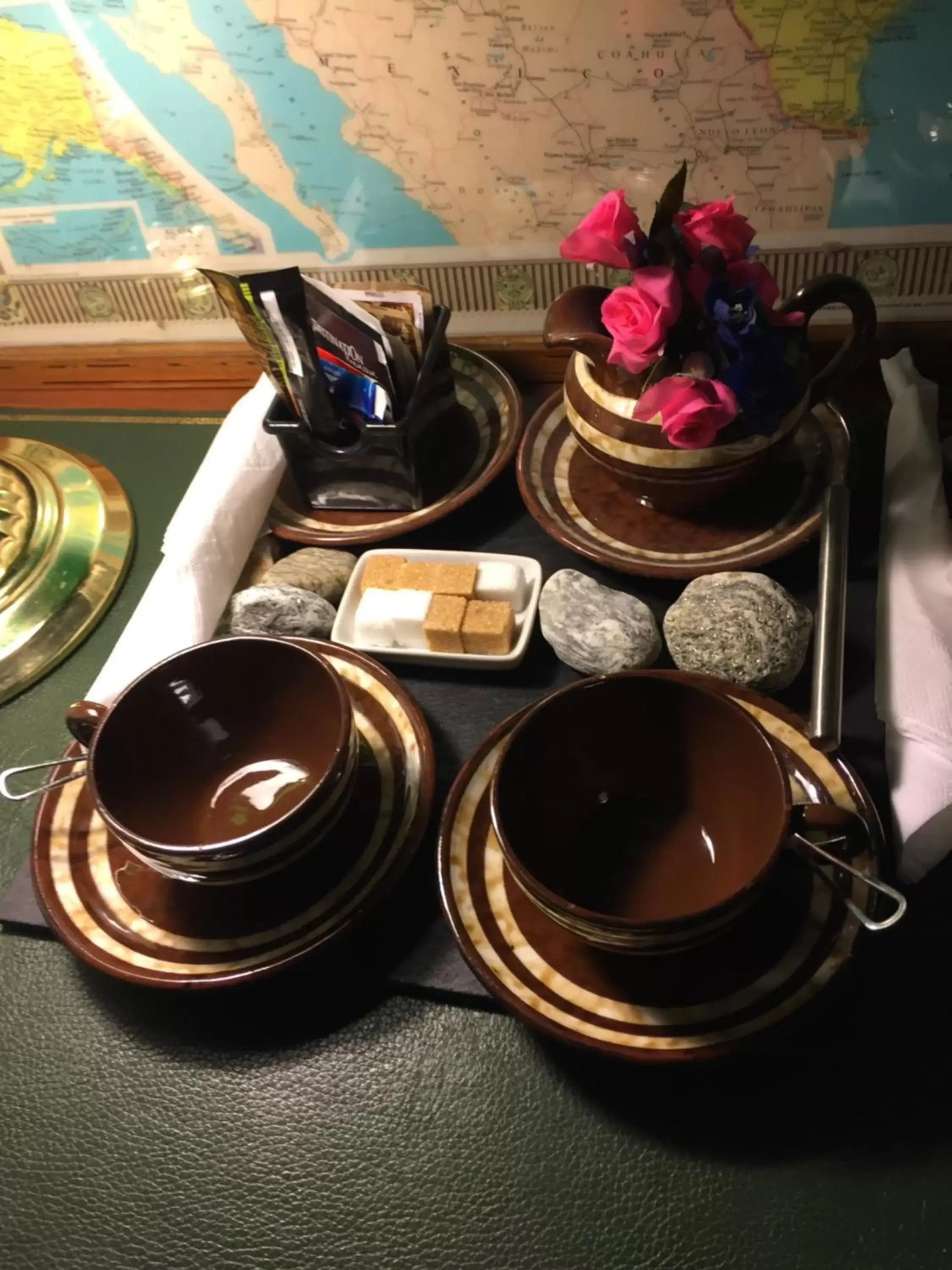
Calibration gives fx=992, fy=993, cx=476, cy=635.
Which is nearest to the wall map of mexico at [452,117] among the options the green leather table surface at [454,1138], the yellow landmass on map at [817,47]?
the yellow landmass on map at [817,47]

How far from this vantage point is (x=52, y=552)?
2.87 feet

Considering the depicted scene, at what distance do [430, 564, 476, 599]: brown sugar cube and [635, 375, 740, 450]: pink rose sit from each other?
17 centimetres

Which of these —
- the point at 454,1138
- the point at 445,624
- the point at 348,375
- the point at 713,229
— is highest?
the point at 713,229

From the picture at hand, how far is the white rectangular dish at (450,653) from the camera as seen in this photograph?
72cm

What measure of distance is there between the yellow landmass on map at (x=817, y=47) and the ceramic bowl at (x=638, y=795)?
0.47 metres

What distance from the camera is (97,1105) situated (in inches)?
22.8

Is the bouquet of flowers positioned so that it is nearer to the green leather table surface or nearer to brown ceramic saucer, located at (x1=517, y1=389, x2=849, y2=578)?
brown ceramic saucer, located at (x1=517, y1=389, x2=849, y2=578)

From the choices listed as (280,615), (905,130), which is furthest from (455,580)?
(905,130)

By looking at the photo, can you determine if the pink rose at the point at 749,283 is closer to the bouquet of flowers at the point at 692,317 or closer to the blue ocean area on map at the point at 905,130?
the bouquet of flowers at the point at 692,317

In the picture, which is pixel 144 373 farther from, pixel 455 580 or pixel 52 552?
pixel 455 580

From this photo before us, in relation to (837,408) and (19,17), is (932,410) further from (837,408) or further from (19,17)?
(19,17)

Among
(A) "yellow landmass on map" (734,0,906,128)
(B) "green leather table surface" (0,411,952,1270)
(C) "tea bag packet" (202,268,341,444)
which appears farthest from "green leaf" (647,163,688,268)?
(B) "green leather table surface" (0,411,952,1270)

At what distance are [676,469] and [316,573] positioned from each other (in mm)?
289

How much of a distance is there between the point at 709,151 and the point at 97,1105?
0.80 meters
